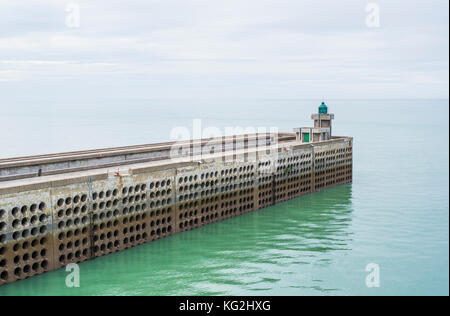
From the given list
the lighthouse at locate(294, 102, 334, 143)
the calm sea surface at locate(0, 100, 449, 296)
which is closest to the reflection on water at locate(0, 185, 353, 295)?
the calm sea surface at locate(0, 100, 449, 296)

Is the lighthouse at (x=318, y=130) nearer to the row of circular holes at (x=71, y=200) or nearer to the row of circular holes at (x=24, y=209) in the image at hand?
the row of circular holes at (x=71, y=200)

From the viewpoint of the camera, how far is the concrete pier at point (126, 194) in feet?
84.5

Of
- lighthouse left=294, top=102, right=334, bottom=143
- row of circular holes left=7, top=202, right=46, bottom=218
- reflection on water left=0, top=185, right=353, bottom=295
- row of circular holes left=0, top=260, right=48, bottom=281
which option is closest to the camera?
row of circular holes left=0, top=260, right=48, bottom=281

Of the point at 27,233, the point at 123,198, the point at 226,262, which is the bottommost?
the point at 226,262

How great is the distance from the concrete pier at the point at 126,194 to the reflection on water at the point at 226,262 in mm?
952

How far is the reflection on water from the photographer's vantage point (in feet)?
82.9

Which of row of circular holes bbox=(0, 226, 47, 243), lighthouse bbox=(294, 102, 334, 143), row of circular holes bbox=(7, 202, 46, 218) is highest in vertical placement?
lighthouse bbox=(294, 102, 334, 143)

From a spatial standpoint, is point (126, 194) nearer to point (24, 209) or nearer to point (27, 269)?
point (24, 209)

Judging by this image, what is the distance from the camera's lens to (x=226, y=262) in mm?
29297

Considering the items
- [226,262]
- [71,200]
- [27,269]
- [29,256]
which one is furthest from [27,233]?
[226,262]

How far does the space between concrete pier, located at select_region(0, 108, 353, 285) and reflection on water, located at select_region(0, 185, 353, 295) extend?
0.95 meters

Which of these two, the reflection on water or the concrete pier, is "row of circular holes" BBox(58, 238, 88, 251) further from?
the reflection on water

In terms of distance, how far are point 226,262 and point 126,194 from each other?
23.2ft

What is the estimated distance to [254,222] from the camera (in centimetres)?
3850
